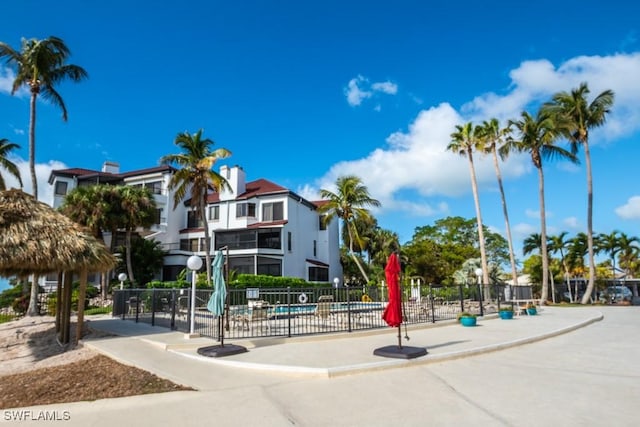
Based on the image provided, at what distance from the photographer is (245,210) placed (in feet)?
114

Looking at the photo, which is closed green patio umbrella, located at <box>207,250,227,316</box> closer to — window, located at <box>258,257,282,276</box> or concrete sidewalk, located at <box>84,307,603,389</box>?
concrete sidewalk, located at <box>84,307,603,389</box>

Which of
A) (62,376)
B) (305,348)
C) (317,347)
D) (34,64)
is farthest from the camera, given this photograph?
(34,64)

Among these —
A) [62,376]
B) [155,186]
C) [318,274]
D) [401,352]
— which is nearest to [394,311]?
[401,352]

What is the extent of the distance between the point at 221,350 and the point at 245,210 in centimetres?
2649

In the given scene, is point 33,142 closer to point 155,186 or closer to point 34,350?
point 34,350

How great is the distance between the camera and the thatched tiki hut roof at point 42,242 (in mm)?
10078

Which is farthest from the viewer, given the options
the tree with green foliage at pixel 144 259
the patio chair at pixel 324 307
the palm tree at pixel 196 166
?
the tree with green foliage at pixel 144 259

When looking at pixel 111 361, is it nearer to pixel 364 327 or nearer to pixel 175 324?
pixel 175 324

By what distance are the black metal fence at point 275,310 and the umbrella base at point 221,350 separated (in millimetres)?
686

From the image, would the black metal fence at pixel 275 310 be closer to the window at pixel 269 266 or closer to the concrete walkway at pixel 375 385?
the concrete walkway at pixel 375 385

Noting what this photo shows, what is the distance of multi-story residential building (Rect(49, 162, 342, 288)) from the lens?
106 feet

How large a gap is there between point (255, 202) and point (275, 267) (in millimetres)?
6596

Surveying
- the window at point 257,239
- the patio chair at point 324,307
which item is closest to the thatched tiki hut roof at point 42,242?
the patio chair at point 324,307

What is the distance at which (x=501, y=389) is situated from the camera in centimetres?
620
